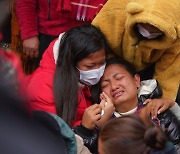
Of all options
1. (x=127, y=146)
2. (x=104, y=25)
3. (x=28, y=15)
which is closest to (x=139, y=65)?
(x=104, y=25)

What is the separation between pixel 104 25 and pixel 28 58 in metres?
0.73

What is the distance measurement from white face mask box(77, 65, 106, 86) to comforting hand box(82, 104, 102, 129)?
19 centimetres

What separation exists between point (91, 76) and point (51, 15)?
1.80ft

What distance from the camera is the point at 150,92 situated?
2.44 metres

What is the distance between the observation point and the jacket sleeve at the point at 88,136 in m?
2.12

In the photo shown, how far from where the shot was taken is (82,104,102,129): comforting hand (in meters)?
2.14

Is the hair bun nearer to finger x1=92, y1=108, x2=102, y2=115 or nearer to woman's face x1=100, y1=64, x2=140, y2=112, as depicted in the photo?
finger x1=92, y1=108, x2=102, y2=115

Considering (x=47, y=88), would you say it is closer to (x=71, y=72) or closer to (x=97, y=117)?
(x=71, y=72)

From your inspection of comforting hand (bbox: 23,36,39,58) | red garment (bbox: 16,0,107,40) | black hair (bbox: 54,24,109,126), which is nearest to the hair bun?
black hair (bbox: 54,24,109,126)

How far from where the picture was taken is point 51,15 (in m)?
2.61

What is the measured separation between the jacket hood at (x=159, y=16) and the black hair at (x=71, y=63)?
0.23 meters

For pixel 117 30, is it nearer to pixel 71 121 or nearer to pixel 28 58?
pixel 71 121

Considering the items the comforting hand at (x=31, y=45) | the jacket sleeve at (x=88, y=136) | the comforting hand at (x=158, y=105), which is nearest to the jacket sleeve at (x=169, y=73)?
the comforting hand at (x=158, y=105)

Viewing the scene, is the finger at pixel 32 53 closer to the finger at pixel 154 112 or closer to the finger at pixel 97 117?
the finger at pixel 97 117
